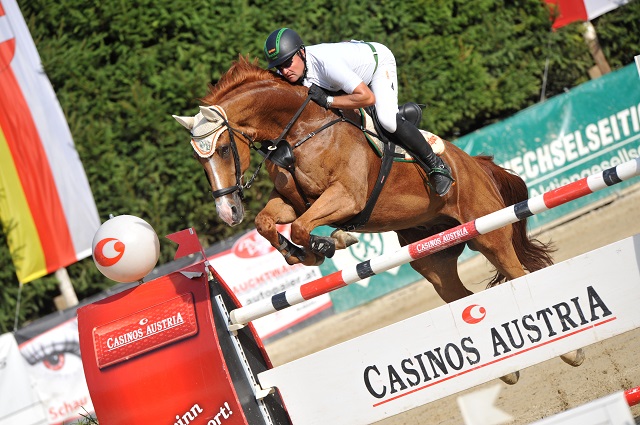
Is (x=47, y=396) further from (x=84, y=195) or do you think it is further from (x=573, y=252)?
(x=573, y=252)

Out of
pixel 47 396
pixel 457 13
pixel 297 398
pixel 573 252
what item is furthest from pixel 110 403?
pixel 457 13

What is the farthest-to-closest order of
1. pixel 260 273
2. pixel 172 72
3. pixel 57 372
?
pixel 172 72
pixel 260 273
pixel 57 372

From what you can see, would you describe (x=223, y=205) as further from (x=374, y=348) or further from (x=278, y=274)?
(x=278, y=274)

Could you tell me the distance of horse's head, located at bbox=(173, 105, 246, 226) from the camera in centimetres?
442

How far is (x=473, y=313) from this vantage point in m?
3.81

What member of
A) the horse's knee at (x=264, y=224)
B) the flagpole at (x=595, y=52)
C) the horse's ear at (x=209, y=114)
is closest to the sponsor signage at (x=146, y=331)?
the horse's knee at (x=264, y=224)

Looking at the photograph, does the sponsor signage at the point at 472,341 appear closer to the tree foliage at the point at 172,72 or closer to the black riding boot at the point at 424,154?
the black riding boot at the point at 424,154

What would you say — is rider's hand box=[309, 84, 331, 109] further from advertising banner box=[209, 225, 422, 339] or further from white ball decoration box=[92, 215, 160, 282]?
advertising banner box=[209, 225, 422, 339]

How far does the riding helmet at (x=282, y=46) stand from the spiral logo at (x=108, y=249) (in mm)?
1379

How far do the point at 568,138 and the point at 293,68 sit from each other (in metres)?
7.29

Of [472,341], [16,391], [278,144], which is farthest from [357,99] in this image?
[16,391]

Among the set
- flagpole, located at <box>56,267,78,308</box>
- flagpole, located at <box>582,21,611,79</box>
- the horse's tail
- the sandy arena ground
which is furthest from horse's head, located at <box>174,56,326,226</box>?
flagpole, located at <box>582,21,611,79</box>

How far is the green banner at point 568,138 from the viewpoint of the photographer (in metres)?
11.0

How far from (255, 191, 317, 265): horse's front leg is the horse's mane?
683 millimetres
